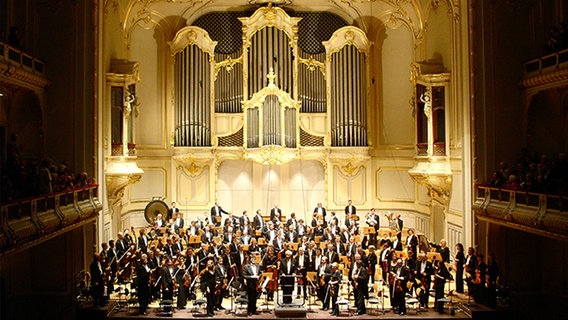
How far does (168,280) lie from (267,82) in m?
8.23

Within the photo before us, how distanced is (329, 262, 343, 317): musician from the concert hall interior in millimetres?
73

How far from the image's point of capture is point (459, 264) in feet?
37.9

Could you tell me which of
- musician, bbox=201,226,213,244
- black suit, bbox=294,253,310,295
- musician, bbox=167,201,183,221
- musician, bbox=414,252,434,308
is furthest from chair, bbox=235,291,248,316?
musician, bbox=167,201,183,221

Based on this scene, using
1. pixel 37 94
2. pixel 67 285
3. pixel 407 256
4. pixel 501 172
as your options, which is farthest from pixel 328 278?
pixel 37 94

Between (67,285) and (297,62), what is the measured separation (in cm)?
924

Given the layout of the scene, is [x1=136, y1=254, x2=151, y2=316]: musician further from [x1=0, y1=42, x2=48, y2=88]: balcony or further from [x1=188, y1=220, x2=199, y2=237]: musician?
[x1=0, y1=42, x2=48, y2=88]: balcony

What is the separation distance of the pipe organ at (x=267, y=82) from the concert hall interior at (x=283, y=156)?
6cm

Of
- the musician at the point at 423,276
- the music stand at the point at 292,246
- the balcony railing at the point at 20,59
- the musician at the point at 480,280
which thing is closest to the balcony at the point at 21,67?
the balcony railing at the point at 20,59

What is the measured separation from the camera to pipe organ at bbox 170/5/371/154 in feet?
57.3

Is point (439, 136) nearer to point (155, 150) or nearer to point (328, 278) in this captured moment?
point (328, 278)

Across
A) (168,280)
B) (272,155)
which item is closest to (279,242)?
(168,280)

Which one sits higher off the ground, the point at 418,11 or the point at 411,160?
the point at 418,11

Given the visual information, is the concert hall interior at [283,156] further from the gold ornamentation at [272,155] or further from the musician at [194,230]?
the musician at [194,230]

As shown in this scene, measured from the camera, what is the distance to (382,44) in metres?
17.8
